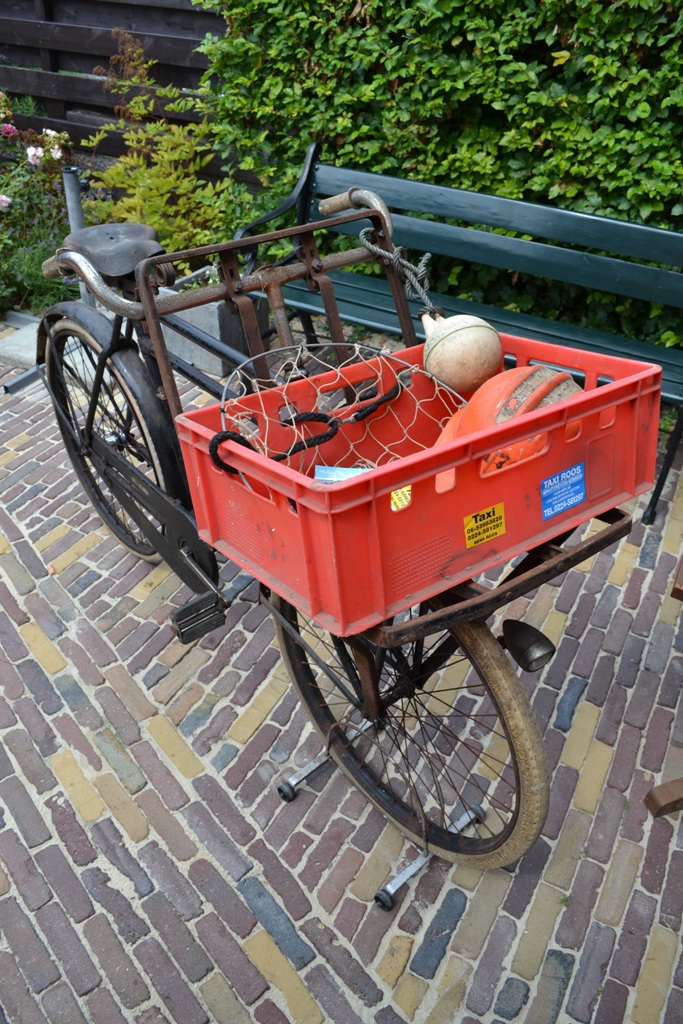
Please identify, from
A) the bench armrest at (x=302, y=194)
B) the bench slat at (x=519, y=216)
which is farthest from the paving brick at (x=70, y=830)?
the bench slat at (x=519, y=216)

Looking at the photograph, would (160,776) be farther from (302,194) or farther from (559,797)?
(302,194)

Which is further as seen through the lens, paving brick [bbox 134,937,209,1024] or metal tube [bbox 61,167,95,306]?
metal tube [bbox 61,167,95,306]

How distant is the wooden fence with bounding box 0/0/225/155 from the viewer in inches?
270

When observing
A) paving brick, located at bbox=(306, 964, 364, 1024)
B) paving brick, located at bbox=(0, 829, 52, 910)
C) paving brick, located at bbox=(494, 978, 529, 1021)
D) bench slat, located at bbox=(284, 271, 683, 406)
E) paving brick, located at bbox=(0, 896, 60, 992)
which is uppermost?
bench slat, located at bbox=(284, 271, 683, 406)

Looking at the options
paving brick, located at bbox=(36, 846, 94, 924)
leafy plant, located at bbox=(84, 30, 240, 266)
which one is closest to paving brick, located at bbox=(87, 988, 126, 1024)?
paving brick, located at bbox=(36, 846, 94, 924)

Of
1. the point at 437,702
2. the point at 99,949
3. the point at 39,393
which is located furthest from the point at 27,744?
the point at 39,393

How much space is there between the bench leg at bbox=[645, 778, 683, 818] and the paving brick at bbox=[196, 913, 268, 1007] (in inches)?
51.2

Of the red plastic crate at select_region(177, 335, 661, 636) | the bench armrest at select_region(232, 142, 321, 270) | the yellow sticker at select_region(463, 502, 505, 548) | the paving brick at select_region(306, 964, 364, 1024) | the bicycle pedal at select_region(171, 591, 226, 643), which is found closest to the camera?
the red plastic crate at select_region(177, 335, 661, 636)

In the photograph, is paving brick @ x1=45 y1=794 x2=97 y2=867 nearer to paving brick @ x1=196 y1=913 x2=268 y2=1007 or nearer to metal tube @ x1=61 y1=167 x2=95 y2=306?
paving brick @ x1=196 y1=913 x2=268 y2=1007

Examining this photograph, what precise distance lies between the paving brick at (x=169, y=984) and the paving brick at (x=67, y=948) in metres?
0.15

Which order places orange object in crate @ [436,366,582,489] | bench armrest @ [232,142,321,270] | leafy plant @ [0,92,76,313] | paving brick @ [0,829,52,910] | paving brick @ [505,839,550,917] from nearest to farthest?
orange object in crate @ [436,366,582,489], paving brick @ [505,839,550,917], paving brick @ [0,829,52,910], bench armrest @ [232,142,321,270], leafy plant @ [0,92,76,313]

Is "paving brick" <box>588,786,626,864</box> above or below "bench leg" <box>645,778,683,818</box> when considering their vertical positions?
below

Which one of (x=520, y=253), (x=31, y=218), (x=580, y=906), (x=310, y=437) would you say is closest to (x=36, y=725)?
(x=310, y=437)

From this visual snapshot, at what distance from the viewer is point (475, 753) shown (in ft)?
10.4
